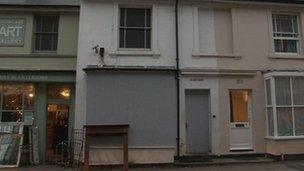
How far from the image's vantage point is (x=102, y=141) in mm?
12305

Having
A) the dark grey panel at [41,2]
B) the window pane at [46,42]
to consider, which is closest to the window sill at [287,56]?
the dark grey panel at [41,2]

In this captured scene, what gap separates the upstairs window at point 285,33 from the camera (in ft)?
47.1

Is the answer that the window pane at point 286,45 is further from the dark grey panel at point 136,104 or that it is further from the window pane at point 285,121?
the dark grey panel at point 136,104

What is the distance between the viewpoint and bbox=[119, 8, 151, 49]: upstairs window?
13.5 m

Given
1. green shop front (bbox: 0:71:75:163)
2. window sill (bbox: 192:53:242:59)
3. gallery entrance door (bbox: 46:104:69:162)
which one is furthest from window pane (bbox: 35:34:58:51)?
window sill (bbox: 192:53:242:59)

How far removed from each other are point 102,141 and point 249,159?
17.7ft

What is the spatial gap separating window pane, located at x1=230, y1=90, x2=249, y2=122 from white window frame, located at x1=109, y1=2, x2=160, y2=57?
3.47 metres

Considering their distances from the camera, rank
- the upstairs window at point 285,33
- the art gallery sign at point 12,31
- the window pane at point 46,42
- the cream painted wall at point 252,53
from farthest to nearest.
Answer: the upstairs window at point 285,33 → the window pane at point 46,42 → the art gallery sign at point 12,31 → the cream painted wall at point 252,53

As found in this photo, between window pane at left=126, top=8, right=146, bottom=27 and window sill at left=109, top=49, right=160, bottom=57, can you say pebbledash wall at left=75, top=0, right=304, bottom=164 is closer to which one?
window sill at left=109, top=49, right=160, bottom=57

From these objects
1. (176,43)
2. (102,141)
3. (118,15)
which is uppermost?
(118,15)

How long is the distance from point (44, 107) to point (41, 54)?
209 centimetres

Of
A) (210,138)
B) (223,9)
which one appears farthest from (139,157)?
(223,9)

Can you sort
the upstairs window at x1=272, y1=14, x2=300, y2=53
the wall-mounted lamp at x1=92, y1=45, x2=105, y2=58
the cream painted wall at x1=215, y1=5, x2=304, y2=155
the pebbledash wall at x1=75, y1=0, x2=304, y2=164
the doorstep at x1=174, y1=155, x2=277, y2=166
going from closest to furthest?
the doorstep at x1=174, y1=155, x2=277, y2=166, the pebbledash wall at x1=75, y1=0, x2=304, y2=164, the wall-mounted lamp at x1=92, y1=45, x2=105, y2=58, the cream painted wall at x1=215, y1=5, x2=304, y2=155, the upstairs window at x1=272, y1=14, x2=300, y2=53

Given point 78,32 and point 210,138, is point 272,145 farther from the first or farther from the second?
point 78,32
